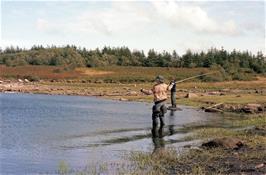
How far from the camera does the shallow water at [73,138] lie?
17.3 meters

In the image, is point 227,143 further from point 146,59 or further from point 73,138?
point 146,59

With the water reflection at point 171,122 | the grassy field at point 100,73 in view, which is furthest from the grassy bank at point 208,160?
the grassy field at point 100,73

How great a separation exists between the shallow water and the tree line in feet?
276

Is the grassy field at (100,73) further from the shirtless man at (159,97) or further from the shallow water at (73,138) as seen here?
the shirtless man at (159,97)

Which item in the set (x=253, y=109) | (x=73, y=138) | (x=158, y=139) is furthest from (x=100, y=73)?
(x=158, y=139)

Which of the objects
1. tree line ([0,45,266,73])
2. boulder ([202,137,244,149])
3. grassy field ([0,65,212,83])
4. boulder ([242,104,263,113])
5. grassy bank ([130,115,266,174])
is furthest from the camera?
tree line ([0,45,266,73])

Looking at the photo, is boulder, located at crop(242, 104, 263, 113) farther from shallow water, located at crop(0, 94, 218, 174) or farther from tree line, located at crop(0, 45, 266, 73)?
tree line, located at crop(0, 45, 266, 73)

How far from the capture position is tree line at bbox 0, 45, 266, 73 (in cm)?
12606

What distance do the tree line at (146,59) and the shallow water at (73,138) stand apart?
84118 mm

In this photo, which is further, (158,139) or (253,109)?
(253,109)

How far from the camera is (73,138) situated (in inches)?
934

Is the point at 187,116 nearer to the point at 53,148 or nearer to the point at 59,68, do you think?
the point at 53,148

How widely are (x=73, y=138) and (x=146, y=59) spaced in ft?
405

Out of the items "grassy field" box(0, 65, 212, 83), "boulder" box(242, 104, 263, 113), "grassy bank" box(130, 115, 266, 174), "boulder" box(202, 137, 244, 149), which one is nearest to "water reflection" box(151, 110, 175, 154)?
"grassy bank" box(130, 115, 266, 174)
